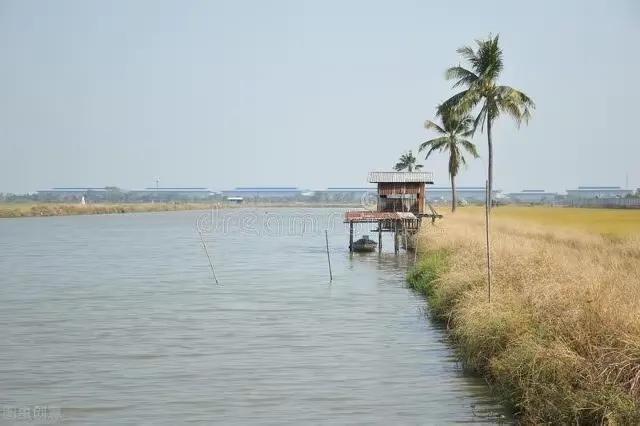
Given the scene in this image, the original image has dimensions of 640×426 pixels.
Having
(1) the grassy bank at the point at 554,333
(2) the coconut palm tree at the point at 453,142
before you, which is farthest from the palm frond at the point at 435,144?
(1) the grassy bank at the point at 554,333

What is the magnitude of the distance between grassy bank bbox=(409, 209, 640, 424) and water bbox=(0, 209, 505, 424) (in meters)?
0.81

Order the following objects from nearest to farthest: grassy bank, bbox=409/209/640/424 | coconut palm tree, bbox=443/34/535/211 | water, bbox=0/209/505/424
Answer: grassy bank, bbox=409/209/640/424, water, bbox=0/209/505/424, coconut palm tree, bbox=443/34/535/211

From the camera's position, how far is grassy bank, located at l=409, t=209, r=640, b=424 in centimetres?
1038

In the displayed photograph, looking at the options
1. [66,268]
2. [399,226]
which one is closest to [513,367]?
[66,268]

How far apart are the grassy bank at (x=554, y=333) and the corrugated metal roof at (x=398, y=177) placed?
35.2 metres

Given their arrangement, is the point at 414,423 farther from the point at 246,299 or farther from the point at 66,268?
the point at 66,268

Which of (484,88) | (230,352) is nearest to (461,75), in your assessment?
(484,88)

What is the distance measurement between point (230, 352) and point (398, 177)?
4055cm

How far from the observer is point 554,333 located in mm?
12914

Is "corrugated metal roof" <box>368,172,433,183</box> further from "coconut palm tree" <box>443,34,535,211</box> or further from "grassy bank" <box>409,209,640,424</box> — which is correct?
"grassy bank" <box>409,209,640,424</box>

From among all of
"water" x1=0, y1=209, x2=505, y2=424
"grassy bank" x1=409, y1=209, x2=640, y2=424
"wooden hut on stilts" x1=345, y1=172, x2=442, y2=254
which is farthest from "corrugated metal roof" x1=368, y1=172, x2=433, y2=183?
"grassy bank" x1=409, y1=209, x2=640, y2=424

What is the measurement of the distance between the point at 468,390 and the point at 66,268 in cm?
3184

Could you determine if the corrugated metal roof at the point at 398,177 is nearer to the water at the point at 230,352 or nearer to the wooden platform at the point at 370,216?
the wooden platform at the point at 370,216

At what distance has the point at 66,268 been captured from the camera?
42.6 meters
